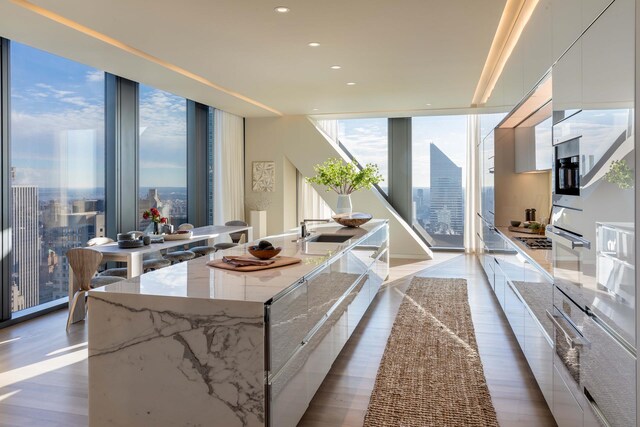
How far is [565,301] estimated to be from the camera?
7.63 feet

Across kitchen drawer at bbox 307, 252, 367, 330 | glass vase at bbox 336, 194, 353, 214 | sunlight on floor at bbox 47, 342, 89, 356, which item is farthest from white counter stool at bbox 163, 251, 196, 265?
kitchen drawer at bbox 307, 252, 367, 330

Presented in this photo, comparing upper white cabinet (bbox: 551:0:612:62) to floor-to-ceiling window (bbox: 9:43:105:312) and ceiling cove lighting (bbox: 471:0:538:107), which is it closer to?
ceiling cove lighting (bbox: 471:0:538:107)

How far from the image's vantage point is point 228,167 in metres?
8.72

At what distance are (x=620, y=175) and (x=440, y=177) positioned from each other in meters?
8.08

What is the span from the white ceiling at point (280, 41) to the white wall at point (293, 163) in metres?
2.23

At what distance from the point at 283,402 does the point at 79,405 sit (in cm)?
148

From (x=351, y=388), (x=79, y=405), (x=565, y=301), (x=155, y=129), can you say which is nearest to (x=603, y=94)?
(x=565, y=301)

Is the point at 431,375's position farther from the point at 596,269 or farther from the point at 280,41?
the point at 280,41

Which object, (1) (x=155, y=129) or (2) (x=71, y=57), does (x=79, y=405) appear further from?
(1) (x=155, y=129)

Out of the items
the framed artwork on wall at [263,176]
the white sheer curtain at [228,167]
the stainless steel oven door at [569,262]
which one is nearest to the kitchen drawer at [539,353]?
the stainless steel oven door at [569,262]

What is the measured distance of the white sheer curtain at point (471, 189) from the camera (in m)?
9.21

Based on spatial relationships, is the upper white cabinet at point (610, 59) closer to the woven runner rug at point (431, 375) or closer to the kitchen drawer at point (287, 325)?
the kitchen drawer at point (287, 325)

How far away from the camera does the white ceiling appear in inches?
146

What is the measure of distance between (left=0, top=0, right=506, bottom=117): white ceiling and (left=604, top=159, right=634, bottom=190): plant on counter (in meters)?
2.36
